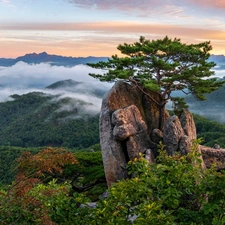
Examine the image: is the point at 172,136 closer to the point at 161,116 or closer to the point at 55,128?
the point at 161,116

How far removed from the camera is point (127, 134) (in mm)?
14328

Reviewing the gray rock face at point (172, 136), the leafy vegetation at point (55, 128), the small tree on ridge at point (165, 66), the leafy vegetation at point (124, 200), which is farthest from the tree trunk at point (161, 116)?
the leafy vegetation at point (55, 128)

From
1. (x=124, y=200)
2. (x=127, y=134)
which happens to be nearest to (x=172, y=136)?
(x=127, y=134)

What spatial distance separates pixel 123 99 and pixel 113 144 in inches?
101

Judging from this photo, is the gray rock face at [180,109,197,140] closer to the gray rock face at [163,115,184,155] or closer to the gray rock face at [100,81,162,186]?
the gray rock face at [163,115,184,155]

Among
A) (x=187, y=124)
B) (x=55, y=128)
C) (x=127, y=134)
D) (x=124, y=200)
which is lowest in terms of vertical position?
(x=55, y=128)

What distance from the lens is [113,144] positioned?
14.7 meters

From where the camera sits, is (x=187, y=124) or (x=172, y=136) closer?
(x=172, y=136)

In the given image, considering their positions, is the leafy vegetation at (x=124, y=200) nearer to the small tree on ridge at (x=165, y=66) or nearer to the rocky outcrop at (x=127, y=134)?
the rocky outcrop at (x=127, y=134)

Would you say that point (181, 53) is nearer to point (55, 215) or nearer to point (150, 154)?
point (150, 154)

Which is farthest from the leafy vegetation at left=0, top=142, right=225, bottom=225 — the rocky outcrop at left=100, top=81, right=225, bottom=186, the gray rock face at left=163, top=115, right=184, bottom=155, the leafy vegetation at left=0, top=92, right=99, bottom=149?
the leafy vegetation at left=0, top=92, right=99, bottom=149

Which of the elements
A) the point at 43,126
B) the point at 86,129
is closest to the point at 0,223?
the point at 86,129

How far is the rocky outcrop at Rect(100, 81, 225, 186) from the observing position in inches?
563

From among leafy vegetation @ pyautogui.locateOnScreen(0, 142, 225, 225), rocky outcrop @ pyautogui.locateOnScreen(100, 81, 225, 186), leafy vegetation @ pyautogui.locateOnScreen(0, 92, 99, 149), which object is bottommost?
leafy vegetation @ pyautogui.locateOnScreen(0, 92, 99, 149)
